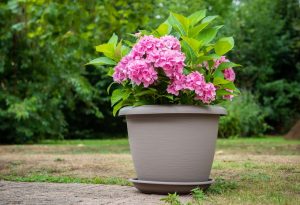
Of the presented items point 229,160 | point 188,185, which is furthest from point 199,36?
point 229,160

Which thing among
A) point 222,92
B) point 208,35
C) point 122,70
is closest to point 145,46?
point 122,70

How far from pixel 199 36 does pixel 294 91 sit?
41.2 feet

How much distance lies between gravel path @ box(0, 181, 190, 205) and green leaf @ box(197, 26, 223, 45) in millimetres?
1057

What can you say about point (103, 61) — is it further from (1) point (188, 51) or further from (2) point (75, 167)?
(2) point (75, 167)

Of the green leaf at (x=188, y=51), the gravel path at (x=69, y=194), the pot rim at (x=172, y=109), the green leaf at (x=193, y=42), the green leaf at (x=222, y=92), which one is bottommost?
the gravel path at (x=69, y=194)

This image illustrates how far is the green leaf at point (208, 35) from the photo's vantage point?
350cm

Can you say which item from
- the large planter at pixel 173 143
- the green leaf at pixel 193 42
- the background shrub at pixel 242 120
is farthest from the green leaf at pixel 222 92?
the background shrub at pixel 242 120

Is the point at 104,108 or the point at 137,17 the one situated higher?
the point at 137,17

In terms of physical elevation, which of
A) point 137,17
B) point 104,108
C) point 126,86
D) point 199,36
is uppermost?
point 137,17

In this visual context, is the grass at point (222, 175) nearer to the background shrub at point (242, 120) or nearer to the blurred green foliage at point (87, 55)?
the blurred green foliage at point (87, 55)

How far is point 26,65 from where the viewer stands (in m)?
11.0

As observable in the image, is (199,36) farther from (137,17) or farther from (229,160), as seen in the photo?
(137,17)

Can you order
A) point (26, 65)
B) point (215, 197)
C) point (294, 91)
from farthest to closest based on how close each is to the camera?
point (294, 91)
point (26, 65)
point (215, 197)

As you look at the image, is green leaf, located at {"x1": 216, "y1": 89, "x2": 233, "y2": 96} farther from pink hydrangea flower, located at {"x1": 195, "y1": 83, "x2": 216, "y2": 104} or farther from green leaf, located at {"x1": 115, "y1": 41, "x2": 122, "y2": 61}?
A: green leaf, located at {"x1": 115, "y1": 41, "x2": 122, "y2": 61}
